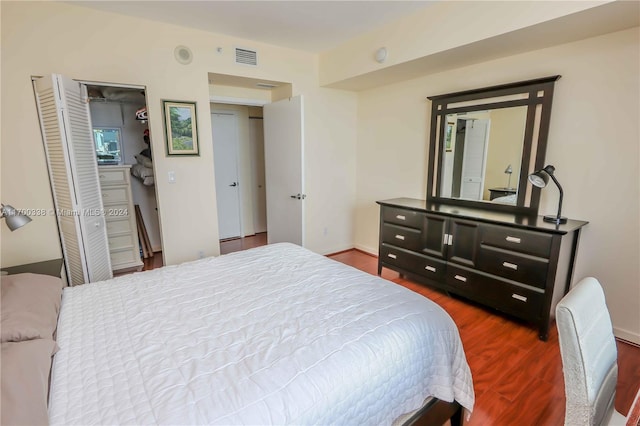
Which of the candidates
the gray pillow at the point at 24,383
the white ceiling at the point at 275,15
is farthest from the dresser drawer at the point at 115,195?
the gray pillow at the point at 24,383

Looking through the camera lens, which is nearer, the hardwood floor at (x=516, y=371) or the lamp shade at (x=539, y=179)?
the hardwood floor at (x=516, y=371)

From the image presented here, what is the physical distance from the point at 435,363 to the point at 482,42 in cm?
238

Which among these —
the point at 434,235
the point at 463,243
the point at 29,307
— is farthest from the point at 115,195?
the point at 463,243

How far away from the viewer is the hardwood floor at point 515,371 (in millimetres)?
1720

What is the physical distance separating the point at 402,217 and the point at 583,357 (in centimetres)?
234

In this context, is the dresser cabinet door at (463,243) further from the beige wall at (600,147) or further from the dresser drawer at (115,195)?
the dresser drawer at (115,195)

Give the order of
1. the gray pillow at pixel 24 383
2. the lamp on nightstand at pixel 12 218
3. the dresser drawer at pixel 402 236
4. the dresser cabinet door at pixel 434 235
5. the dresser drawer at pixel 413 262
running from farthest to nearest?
1. the dresser drawer at pixel 402 236
2. the dresser drawer at pixel 413 262
3. the dresser cabinet door at pixel 434 235
4. the lamp on nightstand at pixel 12 218
5. the gray pillow at pixel 24 383

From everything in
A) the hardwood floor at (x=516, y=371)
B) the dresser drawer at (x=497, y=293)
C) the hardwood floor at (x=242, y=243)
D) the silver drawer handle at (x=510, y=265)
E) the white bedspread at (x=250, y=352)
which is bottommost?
the hardwood floor at (x=516, y=371)

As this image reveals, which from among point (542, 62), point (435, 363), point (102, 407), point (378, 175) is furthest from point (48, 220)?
point (542, 62)

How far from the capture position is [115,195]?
359 cm

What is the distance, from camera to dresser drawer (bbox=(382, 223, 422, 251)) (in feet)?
10.4

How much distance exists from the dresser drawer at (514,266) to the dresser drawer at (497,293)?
70 millimetres

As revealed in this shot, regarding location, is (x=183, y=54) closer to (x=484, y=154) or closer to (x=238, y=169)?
(x=238, y=169)

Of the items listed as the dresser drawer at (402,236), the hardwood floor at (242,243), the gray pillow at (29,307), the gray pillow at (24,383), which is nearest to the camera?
the gray pillow at (24,383)
